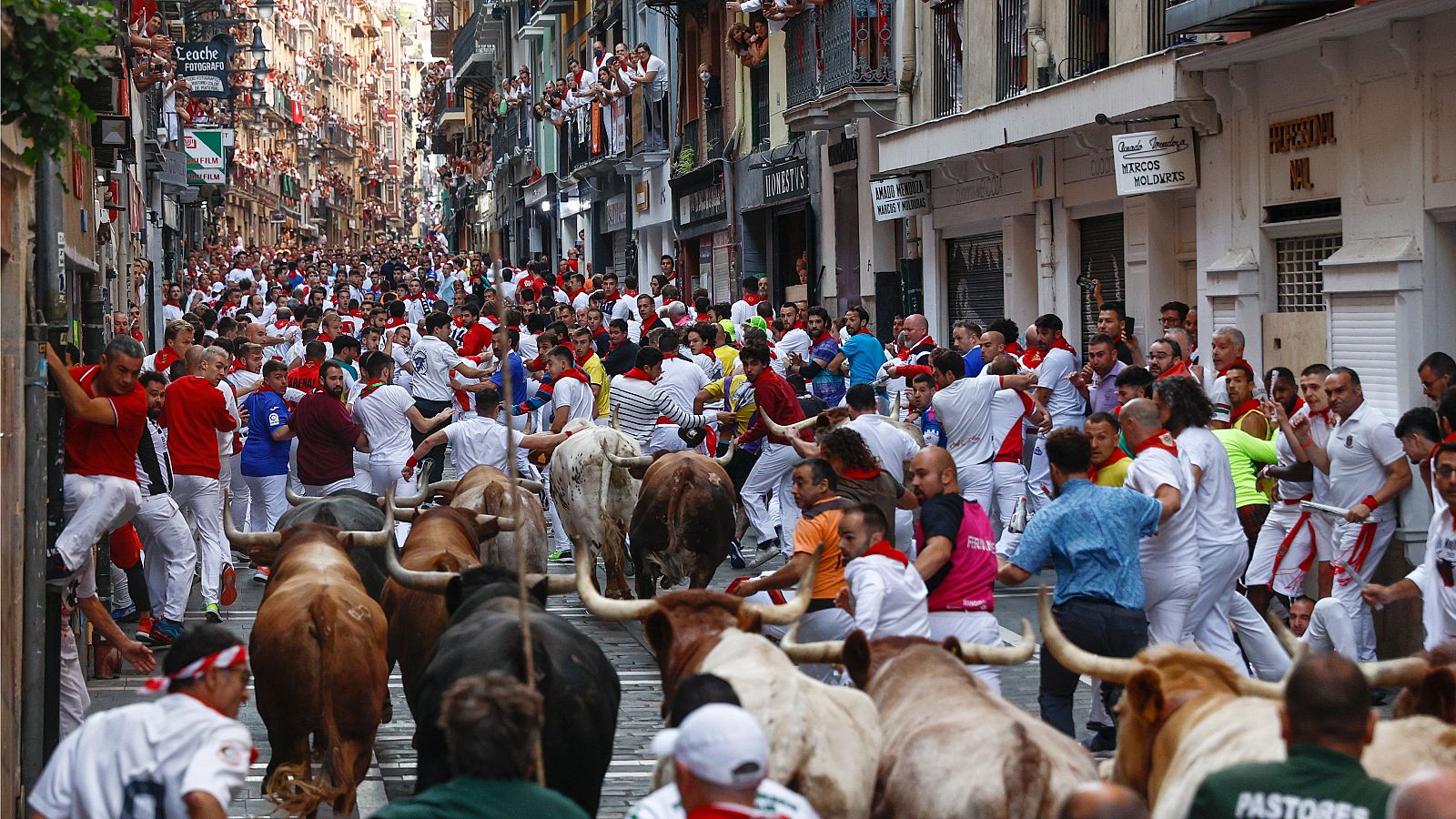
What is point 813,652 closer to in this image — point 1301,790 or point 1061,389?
point 1301,790

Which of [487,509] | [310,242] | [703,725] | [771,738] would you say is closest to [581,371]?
[487,509]

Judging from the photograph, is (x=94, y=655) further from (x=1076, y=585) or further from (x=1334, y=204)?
(x=1334, y=204)

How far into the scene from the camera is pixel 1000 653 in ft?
21.6

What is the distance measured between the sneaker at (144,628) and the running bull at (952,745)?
6787 mm

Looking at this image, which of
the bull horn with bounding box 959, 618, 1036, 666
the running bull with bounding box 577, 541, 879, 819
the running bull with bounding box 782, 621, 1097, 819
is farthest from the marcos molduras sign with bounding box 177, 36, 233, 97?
the running bull with bounding box 782, 621, 1097, 819

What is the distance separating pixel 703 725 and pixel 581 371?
37.4 feet

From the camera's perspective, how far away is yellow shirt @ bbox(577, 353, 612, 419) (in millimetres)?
15797

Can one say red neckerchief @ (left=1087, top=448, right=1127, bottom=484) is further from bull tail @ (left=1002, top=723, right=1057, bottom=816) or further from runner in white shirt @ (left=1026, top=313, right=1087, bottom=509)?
runner in white shirt @ (left=1026, top=313, right=1087, bottom=509)

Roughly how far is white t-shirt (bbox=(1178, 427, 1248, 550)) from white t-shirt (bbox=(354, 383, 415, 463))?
6.97 meters

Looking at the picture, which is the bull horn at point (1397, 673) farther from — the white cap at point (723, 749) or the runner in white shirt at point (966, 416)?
the runner in white shirt at point (966, 416)

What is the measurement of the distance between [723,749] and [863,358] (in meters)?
13.2

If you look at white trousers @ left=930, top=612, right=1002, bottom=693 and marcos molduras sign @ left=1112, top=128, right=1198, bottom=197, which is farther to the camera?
marcos molduras sign @ left=1112, top=128, right=1198, bottom=197

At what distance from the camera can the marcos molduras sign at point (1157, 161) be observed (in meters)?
16.7

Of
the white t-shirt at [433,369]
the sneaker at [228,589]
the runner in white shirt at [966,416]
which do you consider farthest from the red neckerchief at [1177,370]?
the white t-shirt at [433,369]
